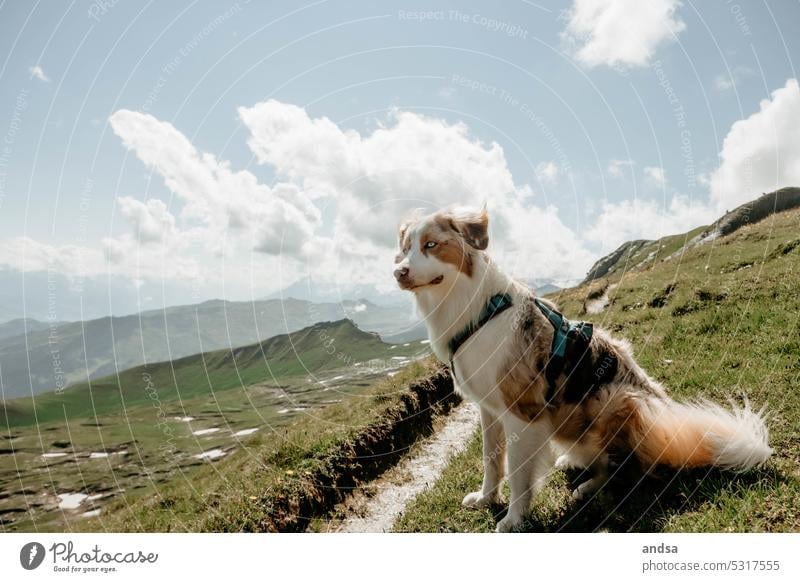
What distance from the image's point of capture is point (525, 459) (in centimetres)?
509

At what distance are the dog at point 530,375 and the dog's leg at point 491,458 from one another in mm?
583

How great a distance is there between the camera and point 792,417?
514 cm

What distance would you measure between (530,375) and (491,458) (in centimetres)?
149

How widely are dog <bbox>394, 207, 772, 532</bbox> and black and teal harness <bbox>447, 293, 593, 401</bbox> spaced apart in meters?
0.01

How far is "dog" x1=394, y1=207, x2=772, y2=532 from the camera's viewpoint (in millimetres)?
4961

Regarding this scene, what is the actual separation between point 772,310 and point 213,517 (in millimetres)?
11089

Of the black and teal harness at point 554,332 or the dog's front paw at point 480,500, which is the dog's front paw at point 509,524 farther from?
the black and teal harness at point 554,332

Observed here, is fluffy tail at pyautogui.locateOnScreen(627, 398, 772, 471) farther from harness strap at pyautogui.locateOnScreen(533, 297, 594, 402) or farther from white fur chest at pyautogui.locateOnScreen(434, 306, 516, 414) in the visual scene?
white fur chest at pyautogui.locateOnScreen(434, 306, 516, 414)

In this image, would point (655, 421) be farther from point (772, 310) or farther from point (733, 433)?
point (772, 310)

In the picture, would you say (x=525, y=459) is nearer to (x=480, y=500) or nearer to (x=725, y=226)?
(x=480, y=500)
